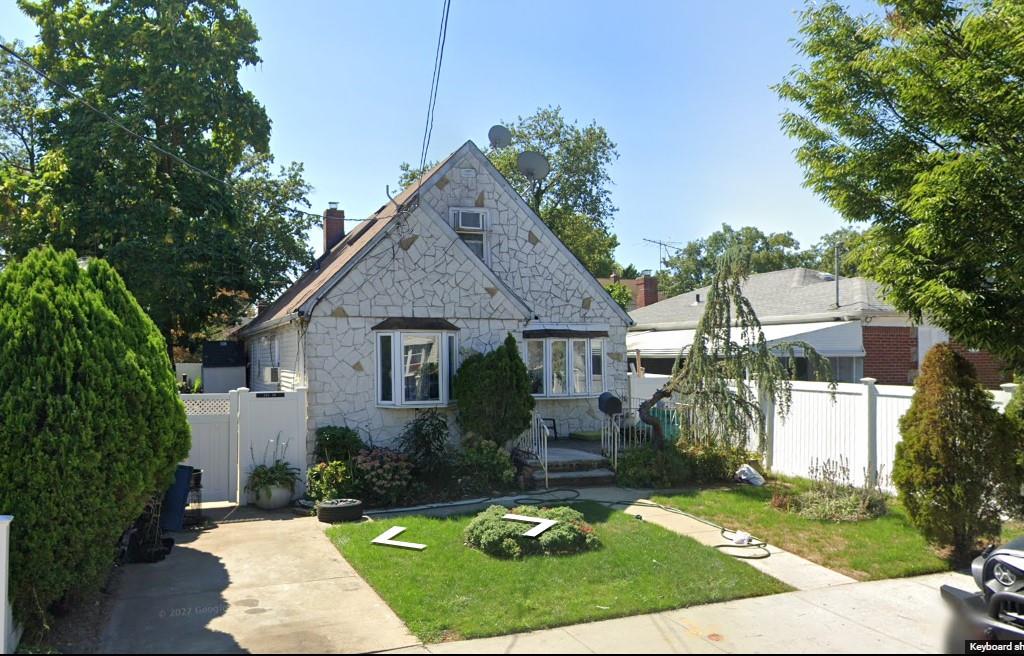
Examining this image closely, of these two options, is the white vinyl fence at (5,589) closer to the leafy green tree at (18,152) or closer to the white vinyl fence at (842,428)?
the white vinyl fence at (842,428)

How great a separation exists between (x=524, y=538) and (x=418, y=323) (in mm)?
5740

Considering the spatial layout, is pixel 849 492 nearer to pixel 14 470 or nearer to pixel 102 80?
pixel 14 470

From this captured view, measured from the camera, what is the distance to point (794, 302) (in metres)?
21.9

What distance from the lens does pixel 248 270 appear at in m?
21.4

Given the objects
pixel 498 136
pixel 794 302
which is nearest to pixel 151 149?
pixel 498 136

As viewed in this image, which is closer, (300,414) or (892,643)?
(892,643)

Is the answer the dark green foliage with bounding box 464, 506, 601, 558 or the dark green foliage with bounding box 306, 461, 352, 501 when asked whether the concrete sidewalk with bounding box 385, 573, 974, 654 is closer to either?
the dark green foliage with bounding box 464, 506, 601, 558

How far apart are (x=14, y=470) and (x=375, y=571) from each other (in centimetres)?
354

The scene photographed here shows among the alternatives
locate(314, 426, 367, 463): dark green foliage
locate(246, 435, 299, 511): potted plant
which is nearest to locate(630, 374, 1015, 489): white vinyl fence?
locate(314, 426, 367, 463): dark green foliage

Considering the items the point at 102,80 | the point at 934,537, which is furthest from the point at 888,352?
the point at 102,80

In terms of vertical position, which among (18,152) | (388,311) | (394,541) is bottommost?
(394,541)

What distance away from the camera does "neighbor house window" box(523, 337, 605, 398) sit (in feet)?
54.6

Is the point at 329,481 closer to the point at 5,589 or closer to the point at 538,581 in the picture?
the point at 538,581

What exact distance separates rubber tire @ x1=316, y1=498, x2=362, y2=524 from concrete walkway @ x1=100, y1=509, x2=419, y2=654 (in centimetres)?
86
